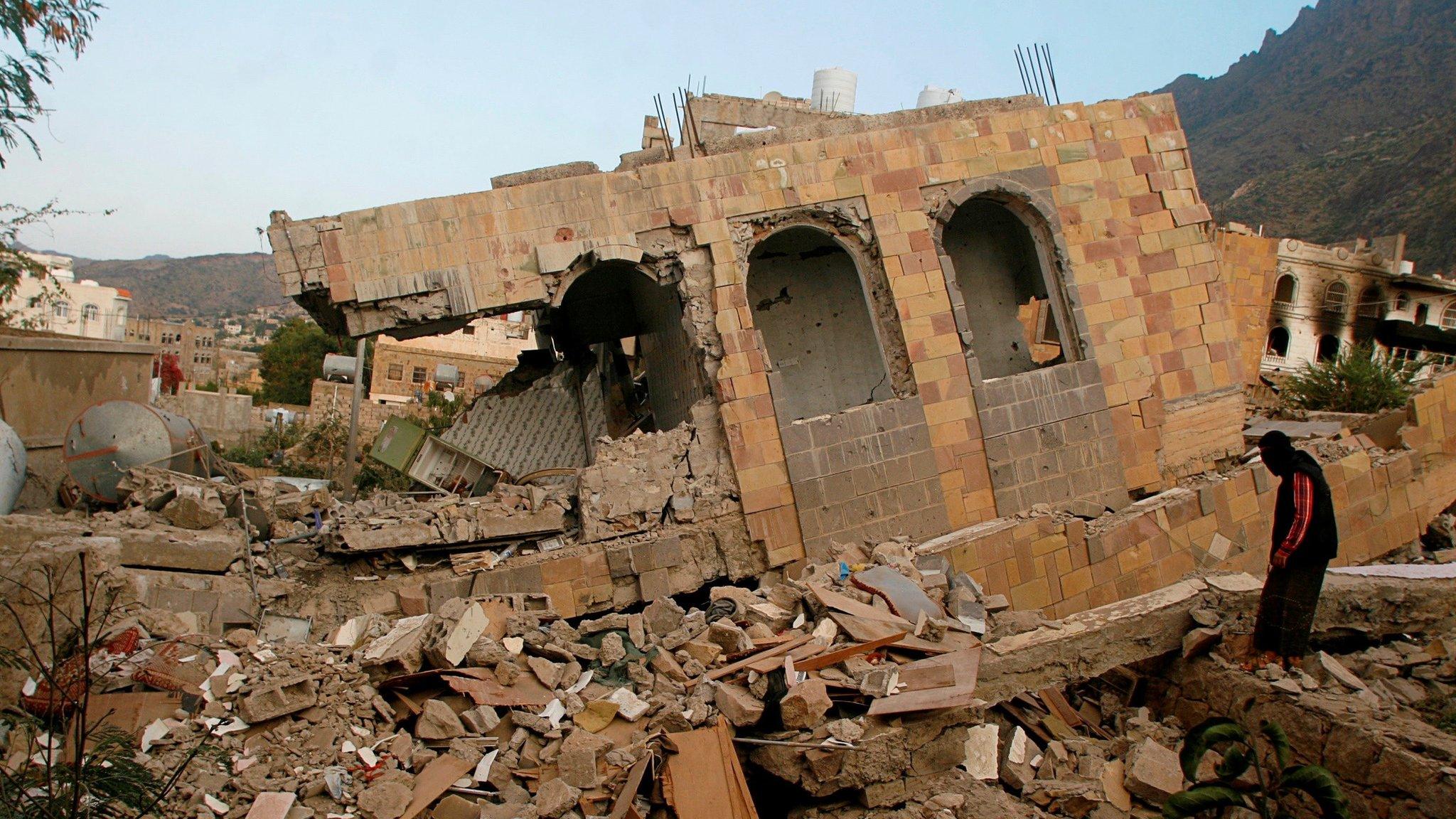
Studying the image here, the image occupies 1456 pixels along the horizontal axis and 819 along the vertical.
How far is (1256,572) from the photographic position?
8.96 metres

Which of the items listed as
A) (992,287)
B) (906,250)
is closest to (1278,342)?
(992,287)

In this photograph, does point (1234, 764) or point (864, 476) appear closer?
point (1234, 764)

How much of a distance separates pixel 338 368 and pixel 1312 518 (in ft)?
86.4

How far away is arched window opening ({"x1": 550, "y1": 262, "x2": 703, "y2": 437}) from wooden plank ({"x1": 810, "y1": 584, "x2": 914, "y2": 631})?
4.27 meters

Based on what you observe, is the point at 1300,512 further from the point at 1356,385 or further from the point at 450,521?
the point at 1356,385

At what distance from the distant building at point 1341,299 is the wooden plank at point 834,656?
2423cm

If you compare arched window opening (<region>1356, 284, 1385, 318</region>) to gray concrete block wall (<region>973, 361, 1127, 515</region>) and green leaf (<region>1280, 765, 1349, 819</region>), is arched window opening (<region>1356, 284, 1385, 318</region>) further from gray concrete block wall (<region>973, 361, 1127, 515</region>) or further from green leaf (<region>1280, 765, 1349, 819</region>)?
green leaf (<region>1280, 765, 1349, 819</region>)

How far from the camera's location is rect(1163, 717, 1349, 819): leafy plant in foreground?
12.4 ft

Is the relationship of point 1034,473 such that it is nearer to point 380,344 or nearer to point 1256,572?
point 1256,572

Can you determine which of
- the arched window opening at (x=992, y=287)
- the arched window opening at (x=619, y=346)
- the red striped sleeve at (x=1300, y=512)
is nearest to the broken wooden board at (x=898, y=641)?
the red striped sleeve at (x=1300, y=512)

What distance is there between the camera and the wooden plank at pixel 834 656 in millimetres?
5344

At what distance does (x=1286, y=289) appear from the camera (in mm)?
26062

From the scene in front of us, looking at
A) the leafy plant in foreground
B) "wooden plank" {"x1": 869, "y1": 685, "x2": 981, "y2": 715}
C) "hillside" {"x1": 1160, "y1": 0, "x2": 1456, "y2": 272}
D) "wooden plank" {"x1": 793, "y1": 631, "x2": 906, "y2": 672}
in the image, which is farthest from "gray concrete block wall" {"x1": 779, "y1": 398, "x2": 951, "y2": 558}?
"hillside" {"x1": 1160, "y1": 0, "x2": 1456, "y2": 272}

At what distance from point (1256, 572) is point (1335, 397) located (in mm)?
5122
